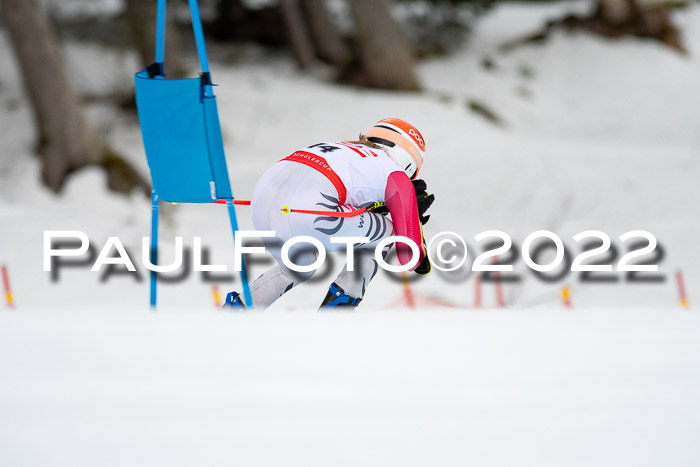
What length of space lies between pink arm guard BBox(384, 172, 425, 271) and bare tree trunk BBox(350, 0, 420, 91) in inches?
391

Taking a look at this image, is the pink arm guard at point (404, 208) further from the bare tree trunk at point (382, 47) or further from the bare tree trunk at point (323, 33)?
the bare tree trunk at point (323, 33)

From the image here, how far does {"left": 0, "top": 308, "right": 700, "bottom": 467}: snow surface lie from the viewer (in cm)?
201

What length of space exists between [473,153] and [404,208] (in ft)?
23.0

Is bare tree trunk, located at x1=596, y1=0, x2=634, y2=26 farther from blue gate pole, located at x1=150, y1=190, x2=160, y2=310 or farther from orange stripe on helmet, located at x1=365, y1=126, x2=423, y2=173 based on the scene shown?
blue gate pole, located at x1=150, y1=190, x2=160, y2=310

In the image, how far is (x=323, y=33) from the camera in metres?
15.2

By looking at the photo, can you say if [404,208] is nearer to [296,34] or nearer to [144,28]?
[144,28]

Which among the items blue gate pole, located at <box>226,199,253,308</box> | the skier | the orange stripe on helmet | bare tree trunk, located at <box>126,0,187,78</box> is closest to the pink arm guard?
the skier

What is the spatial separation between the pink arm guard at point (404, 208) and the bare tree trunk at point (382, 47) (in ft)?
32.6

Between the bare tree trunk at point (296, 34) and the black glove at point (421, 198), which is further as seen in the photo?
the bare tree trunk at point (296, 34)

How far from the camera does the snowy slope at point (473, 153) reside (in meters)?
7.02

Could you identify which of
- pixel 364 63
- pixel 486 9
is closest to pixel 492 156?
pixel 364 63

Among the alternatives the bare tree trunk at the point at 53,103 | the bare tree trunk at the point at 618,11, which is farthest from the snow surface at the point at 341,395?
the bare tree trunk at the point at 618,11

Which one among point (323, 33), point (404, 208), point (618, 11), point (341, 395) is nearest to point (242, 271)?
point (404, 208)

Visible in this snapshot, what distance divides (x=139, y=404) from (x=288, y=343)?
49 centimetres
